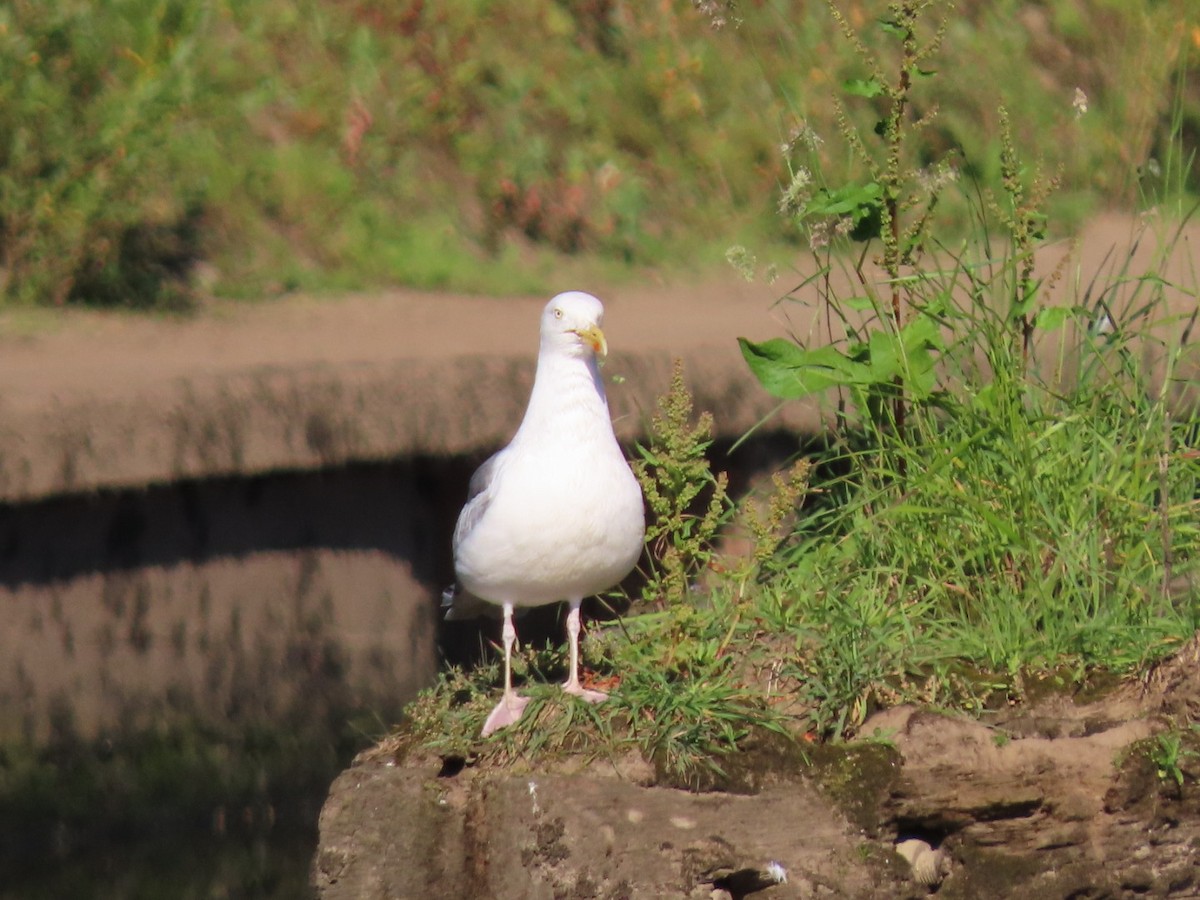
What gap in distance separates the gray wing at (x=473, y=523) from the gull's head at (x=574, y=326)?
0.28 metres

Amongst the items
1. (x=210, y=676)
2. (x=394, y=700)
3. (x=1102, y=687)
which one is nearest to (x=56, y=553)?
(x=210, y=676)

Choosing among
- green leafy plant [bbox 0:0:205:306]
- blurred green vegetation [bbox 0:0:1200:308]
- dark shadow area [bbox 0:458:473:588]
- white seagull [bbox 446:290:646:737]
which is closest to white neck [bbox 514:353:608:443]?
white seagull [bbox 446:290:646:737]

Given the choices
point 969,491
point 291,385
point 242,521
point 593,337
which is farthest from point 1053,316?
point 242,521

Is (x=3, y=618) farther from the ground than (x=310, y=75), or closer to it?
closer to it

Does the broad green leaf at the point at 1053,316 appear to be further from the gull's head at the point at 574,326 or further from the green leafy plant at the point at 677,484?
the gull's head at the point at 574,326

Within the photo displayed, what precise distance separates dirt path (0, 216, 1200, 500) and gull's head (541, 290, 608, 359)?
32.5 inches

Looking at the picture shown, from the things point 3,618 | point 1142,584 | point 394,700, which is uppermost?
point 1142,584

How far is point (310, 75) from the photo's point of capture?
844 cm

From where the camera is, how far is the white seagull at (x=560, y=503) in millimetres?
3615

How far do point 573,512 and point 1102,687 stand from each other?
1.09 metres

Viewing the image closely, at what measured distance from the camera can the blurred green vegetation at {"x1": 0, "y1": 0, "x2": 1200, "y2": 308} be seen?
6.80m

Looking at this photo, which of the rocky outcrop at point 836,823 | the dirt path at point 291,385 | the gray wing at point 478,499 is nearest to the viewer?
the rocky outcrop at point 836,823

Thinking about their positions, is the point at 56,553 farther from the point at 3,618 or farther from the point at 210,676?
the point at 210,676

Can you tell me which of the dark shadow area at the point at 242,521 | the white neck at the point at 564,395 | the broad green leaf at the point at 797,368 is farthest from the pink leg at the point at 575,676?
the dark shadow area at the point at 242,521
